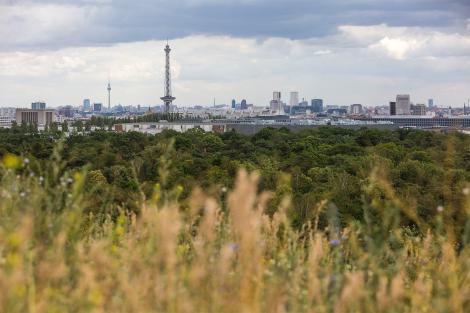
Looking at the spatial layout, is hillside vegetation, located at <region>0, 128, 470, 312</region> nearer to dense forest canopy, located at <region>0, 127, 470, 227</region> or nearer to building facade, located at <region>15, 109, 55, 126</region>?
dense forest canopy, located at <region>0, 127, 470, 227</region>

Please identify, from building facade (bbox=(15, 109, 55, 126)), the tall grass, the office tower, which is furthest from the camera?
the office tower

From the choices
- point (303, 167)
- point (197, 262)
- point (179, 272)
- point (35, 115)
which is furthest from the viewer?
point (35, 115)

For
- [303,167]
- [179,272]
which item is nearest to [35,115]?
[303,167]

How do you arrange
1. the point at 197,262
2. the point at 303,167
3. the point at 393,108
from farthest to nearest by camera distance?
the point at 393,108, the point at 303,167, the point at 197,262

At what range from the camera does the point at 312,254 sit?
436 centimetres

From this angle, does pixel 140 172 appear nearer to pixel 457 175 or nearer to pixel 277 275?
pixel 457 175

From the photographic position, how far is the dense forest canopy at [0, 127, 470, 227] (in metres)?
19.3

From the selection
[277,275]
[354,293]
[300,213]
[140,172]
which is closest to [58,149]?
[277,275]

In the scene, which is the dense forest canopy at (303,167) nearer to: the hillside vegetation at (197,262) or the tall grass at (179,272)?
the hillside vegetation at (197,262)

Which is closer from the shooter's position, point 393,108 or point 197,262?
point 197,262

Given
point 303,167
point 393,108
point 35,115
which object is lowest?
point 303,167

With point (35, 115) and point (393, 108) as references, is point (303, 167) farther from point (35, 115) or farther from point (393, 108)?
point (393, 108)

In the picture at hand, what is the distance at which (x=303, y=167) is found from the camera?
34.9 metres

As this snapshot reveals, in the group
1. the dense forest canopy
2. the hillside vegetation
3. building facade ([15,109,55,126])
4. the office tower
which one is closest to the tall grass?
the hillside vegetation
